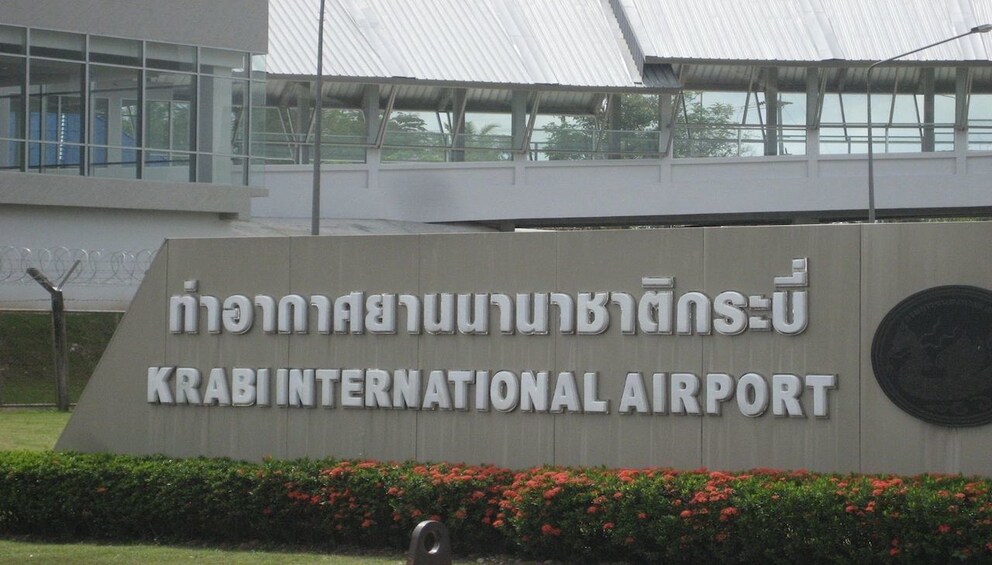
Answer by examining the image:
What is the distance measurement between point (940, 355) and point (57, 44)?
76.7 ft

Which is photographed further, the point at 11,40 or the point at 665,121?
the point at 665,121

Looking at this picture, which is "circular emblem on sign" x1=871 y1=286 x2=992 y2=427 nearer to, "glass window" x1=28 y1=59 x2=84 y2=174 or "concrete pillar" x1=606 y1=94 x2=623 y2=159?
"glass window" x1=28 y1=59 x2=84 y2=174

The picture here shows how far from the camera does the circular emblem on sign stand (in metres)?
10.8

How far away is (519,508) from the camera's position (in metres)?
11.4

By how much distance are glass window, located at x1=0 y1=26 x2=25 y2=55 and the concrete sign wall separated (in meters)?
16.3

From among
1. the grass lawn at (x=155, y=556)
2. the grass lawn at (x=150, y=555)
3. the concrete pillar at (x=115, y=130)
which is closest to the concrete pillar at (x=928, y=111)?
the concrete pillar at (x=115, y=130)

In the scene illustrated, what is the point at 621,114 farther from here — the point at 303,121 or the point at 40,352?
the point at 40,352

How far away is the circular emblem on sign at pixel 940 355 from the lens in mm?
10844

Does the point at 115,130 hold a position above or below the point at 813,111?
below

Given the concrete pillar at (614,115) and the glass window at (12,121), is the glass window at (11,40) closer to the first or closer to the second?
the glass window at (12,121)

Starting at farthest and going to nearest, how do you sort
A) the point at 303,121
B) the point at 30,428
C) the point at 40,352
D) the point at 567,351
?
the point at 303,121
the point at 40,352
the point at 30,428
the point at 567,351

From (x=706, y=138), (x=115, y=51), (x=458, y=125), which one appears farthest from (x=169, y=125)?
(x=706, y=138)

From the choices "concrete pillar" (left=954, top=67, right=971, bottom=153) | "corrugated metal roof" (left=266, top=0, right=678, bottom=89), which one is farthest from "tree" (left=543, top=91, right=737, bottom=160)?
"concrete pillar" (left=954, top=67, right=971, bottom=153)

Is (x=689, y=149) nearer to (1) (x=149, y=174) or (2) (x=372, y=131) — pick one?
(2) (x=372, y=131)
